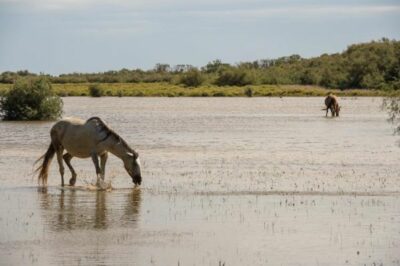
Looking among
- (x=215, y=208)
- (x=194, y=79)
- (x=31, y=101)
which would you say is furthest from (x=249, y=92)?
(x=215, y=208)

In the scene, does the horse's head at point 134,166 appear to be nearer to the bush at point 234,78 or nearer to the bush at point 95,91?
the bush at point 95,91

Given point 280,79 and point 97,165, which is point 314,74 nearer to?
point 280,79

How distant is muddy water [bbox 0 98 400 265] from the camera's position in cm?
1085

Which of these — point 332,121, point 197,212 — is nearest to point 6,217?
point 197,212

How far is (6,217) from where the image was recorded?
43.3 ft

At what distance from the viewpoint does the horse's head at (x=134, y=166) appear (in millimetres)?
16812

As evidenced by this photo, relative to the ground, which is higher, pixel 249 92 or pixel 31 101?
pixel 31 101

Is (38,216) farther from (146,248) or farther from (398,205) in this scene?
(398,205)

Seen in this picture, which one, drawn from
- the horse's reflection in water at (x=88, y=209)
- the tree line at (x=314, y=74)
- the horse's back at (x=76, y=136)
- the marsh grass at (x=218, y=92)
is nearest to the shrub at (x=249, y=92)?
the marsh grass at (x=218, y=92)

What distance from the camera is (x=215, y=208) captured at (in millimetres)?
14266

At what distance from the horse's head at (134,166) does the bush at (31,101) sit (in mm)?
22302

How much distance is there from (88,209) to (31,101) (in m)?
26.2

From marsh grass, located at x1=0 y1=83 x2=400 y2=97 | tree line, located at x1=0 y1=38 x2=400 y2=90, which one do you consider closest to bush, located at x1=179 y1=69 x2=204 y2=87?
tree line, located at x1=0 y1=38 x2=400 y2=90

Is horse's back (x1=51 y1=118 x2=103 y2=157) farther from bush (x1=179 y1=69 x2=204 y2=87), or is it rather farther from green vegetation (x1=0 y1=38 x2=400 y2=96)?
bush (x1=179 y1=69 x2=204 y2=87)
